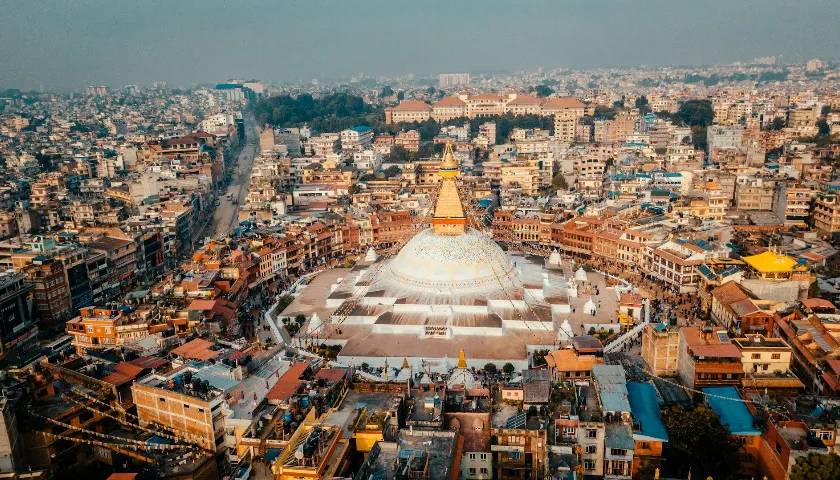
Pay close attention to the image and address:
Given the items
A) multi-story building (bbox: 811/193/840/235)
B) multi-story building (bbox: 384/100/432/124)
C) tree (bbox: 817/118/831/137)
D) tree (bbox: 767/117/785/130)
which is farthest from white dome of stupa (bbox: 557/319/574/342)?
multi-story building (bbox: 384/100/432/124)

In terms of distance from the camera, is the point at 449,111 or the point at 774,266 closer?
the point at 774,266

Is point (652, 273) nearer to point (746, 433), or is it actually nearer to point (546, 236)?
point (546, 236)

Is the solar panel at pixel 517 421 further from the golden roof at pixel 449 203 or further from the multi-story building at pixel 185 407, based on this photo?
the golden roof at pixel 449 203

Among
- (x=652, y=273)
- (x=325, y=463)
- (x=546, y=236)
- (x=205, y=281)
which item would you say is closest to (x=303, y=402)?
(x=325, y=463)

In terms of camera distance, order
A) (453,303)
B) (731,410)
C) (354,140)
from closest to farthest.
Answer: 1. (731,410)
2. (453,303)
3. (354,140)

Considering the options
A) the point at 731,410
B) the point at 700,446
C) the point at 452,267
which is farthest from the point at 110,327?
the point at 731,410

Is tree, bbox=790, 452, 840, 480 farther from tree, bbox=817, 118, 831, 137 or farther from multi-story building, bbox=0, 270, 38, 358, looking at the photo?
tree, bbox=817, 118, 831, 137

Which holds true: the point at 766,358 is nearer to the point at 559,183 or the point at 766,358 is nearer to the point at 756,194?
the point at 756,194
